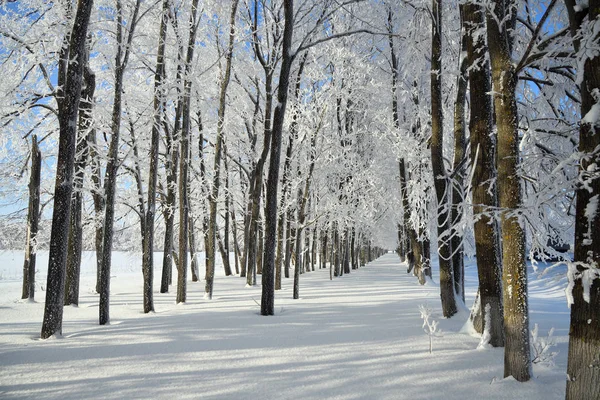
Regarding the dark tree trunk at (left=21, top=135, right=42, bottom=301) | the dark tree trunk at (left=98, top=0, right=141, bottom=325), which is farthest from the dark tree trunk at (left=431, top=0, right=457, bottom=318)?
the dark tree trunk at (left=21, top=135, right=42, bottom=301)

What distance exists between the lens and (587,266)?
2.47 m

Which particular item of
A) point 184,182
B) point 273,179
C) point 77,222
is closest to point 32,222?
point 77,222

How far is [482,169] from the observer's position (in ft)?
14.8

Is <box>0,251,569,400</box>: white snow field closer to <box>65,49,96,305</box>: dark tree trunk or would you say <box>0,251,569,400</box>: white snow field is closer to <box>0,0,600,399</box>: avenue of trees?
<box>0,0,600,399</box>: avenue of trees

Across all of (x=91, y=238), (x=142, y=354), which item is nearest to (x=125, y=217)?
(x=91, y=238)

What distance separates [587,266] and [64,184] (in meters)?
6.50

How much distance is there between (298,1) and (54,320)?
11099 millimetres

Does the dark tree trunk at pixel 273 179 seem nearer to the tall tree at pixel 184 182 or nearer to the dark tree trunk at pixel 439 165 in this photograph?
the dark tree trunk at pixel 439 165

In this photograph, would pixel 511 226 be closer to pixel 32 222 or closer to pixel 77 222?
pixel 77 222

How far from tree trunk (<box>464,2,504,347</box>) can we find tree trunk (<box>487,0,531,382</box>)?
102 cm

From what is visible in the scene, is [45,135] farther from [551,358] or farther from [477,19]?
[551,358]

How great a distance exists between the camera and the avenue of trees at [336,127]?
3279 mm

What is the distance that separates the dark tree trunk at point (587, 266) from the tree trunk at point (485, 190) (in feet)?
5.85

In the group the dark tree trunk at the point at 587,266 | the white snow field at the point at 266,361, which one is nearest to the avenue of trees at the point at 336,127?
the dark tree trunk at the point at 587,266
